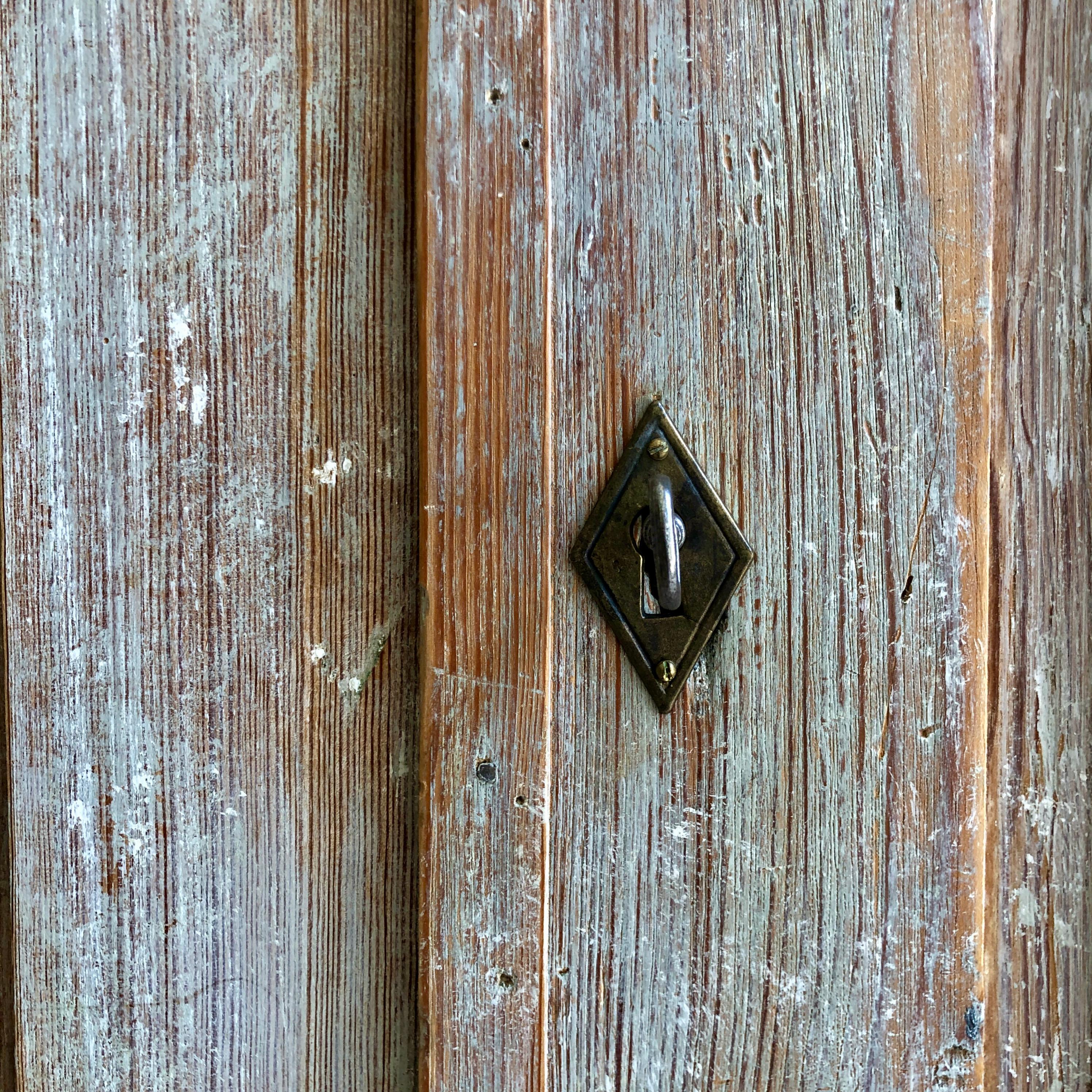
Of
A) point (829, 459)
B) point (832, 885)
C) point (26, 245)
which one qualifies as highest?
point (26, 245)

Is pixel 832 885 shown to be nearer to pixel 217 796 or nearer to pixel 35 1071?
pixel 217 796

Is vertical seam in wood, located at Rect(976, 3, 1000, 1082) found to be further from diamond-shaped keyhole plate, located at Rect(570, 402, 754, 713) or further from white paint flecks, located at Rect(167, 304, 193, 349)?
white paint flecks, located at Rect(167, 304, 193, 349)

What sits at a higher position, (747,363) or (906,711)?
(747,363)

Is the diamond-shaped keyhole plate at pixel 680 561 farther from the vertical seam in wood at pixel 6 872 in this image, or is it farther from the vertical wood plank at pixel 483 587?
the vertical seam in wood at pixel 6 872

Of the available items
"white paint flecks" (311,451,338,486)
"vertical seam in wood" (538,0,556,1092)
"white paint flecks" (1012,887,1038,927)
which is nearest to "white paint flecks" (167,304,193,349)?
"white paint flecks" (311,451,338,486)

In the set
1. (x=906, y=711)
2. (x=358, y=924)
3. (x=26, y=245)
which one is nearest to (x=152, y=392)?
(x=26, y=245)

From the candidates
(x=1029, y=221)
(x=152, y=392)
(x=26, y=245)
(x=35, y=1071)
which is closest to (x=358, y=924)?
(x=35, y=1071)
